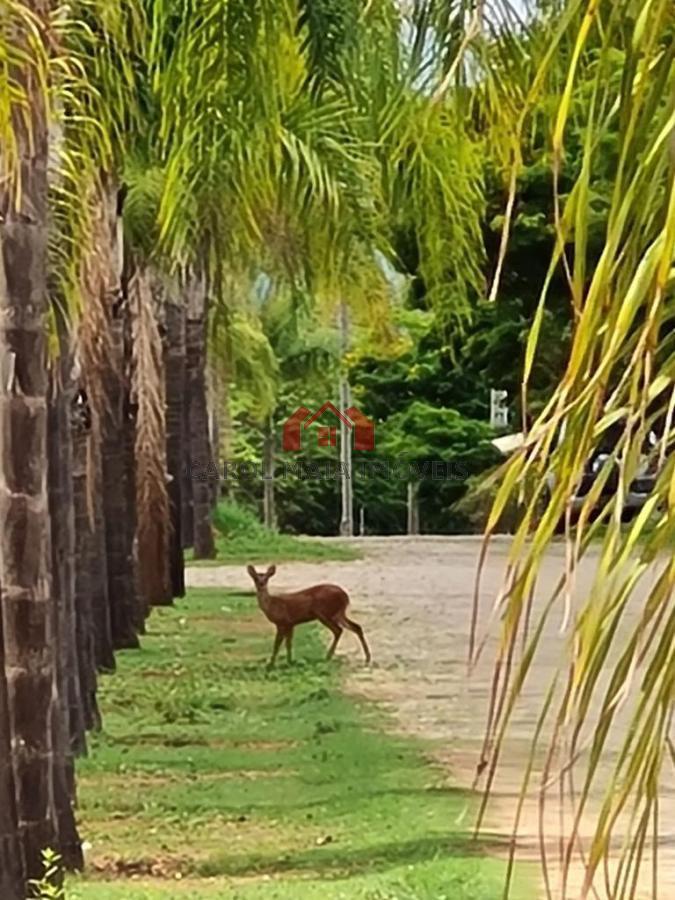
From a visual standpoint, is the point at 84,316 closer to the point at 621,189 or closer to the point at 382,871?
the point at 382,871

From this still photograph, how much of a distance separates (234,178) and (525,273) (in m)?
13.7

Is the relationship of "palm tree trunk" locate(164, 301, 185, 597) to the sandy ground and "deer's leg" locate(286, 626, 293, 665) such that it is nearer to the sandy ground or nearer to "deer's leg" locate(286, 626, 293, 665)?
the sandy ground

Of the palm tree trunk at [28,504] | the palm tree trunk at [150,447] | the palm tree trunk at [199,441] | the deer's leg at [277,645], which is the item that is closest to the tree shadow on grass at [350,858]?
the palm tree trunk at [28,504]

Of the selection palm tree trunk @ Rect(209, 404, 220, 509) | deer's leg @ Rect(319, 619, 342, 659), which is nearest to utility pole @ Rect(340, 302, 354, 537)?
palm tree trunk @ Rect(209, 404, 220, 509)

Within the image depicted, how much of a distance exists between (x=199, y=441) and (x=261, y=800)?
52.1 ft

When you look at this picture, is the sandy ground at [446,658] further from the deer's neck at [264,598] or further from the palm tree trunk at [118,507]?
the palm tree trunk at [118,507]

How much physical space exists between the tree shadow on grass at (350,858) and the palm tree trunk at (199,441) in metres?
14.4

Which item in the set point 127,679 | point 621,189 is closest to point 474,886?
point 621,189

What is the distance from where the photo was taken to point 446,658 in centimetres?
1562

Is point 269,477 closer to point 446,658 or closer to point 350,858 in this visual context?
point 446,658

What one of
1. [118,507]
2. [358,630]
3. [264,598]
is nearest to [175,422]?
[118,507]

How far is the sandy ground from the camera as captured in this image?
7.49 meters

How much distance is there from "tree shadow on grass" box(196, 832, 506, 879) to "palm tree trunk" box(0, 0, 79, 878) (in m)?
0.71

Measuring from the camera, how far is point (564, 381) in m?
1.77
